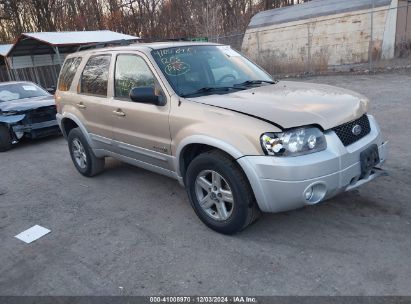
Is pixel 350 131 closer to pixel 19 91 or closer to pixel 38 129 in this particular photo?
pixel 38 129

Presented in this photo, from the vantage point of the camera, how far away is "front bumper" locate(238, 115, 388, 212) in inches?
121

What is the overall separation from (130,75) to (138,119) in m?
0.60

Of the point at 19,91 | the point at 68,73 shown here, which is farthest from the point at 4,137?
the point at 68,73

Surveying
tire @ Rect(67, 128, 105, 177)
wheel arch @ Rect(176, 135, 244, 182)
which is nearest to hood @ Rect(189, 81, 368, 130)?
wheel arch @ Rect(176, 135, 244, 182)

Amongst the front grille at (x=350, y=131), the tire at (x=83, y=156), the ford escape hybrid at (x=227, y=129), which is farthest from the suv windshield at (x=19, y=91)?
the front grille at (x=350, y=131)

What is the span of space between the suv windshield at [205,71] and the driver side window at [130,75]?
199 mm

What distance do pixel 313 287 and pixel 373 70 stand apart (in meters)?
13.6

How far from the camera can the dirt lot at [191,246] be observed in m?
3.00

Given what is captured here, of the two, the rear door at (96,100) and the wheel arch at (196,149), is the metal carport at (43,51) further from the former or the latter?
the wheel arch at (196,149)

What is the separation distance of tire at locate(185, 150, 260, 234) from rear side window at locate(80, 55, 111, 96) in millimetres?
1964

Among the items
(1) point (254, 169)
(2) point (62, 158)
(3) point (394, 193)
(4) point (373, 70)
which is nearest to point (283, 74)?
(4) point (373, 70)

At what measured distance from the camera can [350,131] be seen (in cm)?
347

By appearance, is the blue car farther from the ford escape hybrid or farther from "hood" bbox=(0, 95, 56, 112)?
the ford escape hybrid

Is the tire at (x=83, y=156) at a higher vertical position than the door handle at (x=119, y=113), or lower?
lower
